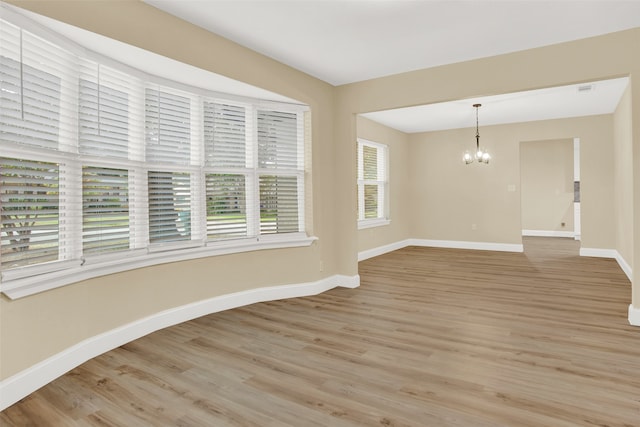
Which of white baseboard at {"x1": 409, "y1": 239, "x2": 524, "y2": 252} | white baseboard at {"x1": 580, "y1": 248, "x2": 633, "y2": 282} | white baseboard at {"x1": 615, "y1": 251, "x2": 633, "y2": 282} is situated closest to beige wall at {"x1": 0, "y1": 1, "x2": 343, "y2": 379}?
white baseboard at {"x1": 615, "y1": 251, "x2": 633, "y2": 282}

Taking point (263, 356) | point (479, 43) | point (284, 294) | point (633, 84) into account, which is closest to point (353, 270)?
point (284, 294)

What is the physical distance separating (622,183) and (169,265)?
6.27 meters

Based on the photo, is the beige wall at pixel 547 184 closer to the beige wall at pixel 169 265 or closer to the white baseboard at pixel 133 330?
the beige wall at pixel 169 265

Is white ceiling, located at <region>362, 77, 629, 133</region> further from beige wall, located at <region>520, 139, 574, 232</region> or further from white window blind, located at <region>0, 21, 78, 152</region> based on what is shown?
white window blind, located at <region>0, 21, 78, 152</region>

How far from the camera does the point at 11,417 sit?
210cm

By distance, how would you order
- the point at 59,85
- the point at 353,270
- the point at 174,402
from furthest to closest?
the point at 353,270, the point at 59,85, the point at 174,402

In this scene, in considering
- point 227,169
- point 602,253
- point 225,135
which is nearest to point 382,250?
point 602,253

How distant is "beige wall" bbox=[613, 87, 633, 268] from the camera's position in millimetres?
4914

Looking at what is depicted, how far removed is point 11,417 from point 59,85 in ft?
6.99

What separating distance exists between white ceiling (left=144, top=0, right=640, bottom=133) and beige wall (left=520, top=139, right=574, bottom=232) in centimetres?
714

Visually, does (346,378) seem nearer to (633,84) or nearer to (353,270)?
(353,270)

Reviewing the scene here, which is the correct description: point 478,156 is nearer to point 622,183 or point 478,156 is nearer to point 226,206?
point 622,183

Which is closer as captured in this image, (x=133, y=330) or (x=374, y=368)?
(x=374, y=368)

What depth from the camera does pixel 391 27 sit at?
332 centimetres
